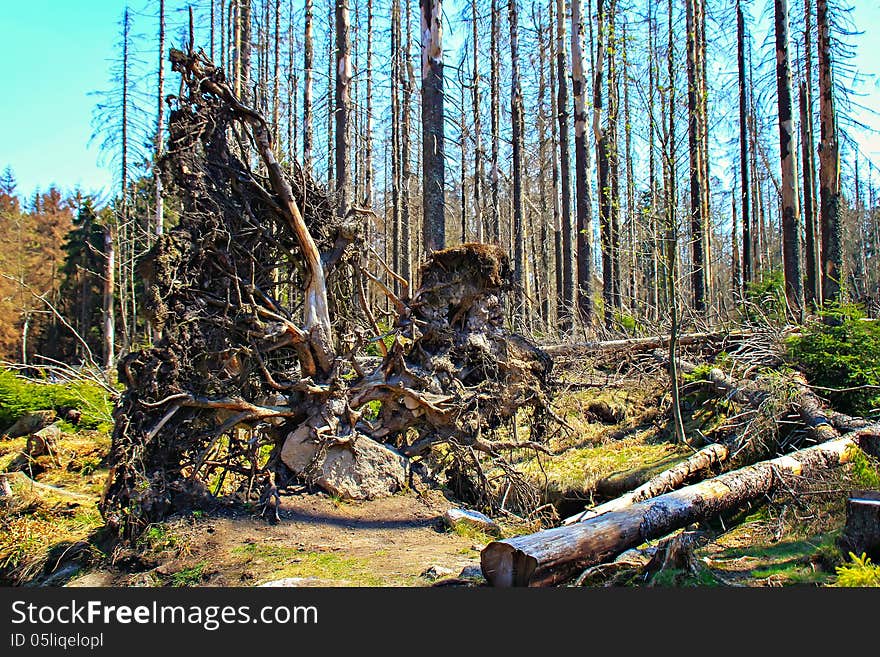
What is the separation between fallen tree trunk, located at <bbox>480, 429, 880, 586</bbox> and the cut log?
0.39m

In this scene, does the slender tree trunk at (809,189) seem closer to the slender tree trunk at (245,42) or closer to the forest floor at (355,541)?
the forest floor at (355,541)

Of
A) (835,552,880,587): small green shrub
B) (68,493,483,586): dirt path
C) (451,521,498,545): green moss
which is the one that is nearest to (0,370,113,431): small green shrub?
(68,493,483,586): dirt path

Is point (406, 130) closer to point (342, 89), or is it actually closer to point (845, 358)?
point (342, 89)

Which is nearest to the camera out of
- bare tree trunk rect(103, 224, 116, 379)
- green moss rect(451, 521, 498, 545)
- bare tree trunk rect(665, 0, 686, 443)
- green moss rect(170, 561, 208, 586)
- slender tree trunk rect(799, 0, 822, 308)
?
green moss rect(170, 561, 208, 586)

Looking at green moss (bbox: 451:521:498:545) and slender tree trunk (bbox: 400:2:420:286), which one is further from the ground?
slender tree trunk (bbox: 400:2:420:286)

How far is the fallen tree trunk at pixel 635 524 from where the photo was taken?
407 centimetres

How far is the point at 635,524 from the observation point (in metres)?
4.77

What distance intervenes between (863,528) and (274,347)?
556 cm

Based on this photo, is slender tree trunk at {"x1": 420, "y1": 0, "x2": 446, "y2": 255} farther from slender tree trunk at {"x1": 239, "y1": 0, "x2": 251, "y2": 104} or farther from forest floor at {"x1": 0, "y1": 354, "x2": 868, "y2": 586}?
slender tree trunk at {"x1": 239, "y1": 0, "x2": 251, "y2": 104}

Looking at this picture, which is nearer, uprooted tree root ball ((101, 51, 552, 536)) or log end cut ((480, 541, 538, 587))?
log end cut ((480, 541, 538, 587))

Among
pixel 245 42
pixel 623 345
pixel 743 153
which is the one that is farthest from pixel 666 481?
pixel 743 153

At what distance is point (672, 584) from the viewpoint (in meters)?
3.98

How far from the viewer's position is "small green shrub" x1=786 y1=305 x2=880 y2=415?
24.4ft

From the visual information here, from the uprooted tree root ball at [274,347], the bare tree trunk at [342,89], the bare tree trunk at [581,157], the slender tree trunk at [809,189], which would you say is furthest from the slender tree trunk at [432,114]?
the slender tree trunk at [809,189]
